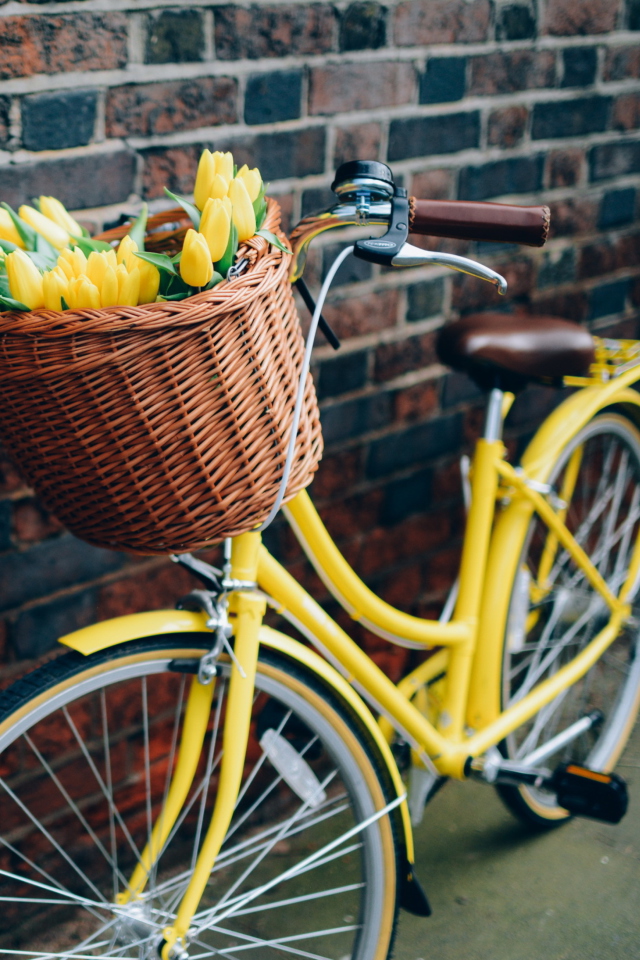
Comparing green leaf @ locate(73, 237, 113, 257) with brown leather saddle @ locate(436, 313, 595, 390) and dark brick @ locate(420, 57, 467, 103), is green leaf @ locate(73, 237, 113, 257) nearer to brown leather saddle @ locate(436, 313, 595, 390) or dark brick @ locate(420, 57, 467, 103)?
brown leather saddle @ locate(436, 313, 595, 390)

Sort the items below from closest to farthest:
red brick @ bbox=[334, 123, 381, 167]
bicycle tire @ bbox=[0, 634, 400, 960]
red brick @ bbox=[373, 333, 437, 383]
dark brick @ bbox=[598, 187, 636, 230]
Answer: bicycle tire @ bbox=[0, 634, 400, 960], red brick @ bbox=[334, 123, 381, 167], red brick @ bbox=[373, 333, 437, 383], dark brick @ bbox=[598, 187, 636, 230]

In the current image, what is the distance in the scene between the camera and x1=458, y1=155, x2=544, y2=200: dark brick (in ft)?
6.29

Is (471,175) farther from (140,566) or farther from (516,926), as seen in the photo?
(516,926)

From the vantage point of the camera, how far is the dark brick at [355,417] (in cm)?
184

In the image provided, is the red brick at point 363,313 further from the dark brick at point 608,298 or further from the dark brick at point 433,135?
the dark brick at point 608,298

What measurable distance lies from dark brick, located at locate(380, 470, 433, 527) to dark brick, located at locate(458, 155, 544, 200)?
2.04ft

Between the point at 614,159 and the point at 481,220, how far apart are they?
1.35 meters

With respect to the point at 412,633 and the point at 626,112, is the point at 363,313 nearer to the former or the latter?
the point at 412,633

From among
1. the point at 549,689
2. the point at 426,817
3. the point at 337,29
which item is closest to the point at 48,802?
the point at 426,817

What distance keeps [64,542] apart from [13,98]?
692 mm

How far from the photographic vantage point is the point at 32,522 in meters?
1.49

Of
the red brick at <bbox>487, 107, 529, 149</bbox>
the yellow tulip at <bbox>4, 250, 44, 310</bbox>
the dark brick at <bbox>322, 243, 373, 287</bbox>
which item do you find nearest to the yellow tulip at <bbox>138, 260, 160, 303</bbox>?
the yellow tulip at <bbox>4, 250, 44, 310</bbox>

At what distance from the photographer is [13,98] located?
130 centimetres

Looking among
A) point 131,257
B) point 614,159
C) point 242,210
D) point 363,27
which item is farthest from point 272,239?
point 614,159
